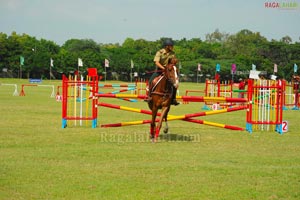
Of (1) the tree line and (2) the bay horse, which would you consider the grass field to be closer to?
(2) the bay horse

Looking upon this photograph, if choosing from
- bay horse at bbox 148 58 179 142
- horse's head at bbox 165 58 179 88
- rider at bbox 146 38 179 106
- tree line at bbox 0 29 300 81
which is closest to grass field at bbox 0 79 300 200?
bay horse at bbox 148 58 179 142

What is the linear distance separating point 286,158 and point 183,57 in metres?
122

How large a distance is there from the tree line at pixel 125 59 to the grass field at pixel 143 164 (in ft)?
275

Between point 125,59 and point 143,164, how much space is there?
111758 mm

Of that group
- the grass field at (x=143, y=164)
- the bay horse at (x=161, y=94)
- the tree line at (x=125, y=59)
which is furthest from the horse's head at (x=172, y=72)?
the tree line at (x=125, y=59)

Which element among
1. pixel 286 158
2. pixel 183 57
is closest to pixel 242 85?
pixel 286 158

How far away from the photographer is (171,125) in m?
19.6

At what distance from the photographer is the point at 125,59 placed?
121 metres

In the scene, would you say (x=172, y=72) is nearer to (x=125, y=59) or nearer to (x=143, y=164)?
(x=143, y=164)

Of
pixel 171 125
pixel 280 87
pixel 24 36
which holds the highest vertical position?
pixel 24 36

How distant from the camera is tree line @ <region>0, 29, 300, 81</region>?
4328 inches

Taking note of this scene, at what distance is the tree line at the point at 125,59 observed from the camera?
10994 centimetres

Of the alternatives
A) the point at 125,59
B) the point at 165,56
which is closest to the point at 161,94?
the point at 165,56

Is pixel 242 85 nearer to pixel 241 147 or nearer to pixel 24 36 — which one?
pixel 241 147
